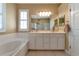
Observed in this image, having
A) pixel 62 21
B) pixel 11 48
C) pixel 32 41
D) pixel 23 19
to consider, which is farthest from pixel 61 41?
pixel 11 48

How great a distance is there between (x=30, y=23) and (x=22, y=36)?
553 millimetres

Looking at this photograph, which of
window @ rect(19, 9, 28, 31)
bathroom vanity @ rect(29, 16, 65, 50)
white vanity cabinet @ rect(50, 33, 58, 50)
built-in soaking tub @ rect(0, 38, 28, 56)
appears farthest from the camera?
white vanity cabinet @ rect(50, 33, 58, 50)

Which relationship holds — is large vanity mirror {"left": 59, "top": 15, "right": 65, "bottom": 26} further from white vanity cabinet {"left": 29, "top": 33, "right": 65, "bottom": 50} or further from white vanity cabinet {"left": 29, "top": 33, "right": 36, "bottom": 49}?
white vanity cabinet {"left": 29, "top": 33, "right": 36, "bottom": 49}

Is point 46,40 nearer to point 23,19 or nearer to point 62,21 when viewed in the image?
point 62,21

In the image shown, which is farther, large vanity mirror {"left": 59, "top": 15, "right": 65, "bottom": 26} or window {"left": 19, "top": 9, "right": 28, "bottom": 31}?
large vanity mirror {"left": 59, "top": 15, "right": 65, "bottom": 26}

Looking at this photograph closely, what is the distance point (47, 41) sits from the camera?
17.9 ft

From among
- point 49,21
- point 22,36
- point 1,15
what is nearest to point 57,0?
point 1,15

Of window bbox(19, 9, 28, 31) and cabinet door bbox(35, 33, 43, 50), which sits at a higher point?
window bbox(19, 9, 28, 31)

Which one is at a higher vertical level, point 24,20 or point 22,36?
point 24,20

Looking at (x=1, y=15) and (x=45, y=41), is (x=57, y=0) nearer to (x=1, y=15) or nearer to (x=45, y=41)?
(x=1, y=15)

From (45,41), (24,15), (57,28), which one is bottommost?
(45,41)

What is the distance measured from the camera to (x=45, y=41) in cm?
545

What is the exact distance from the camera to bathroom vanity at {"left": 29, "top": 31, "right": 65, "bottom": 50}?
5321 millimetres

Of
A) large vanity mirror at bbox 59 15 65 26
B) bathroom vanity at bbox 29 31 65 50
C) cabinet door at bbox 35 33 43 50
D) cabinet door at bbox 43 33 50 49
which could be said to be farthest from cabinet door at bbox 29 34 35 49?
large vanity mirror at bbox 59 15 65 26
